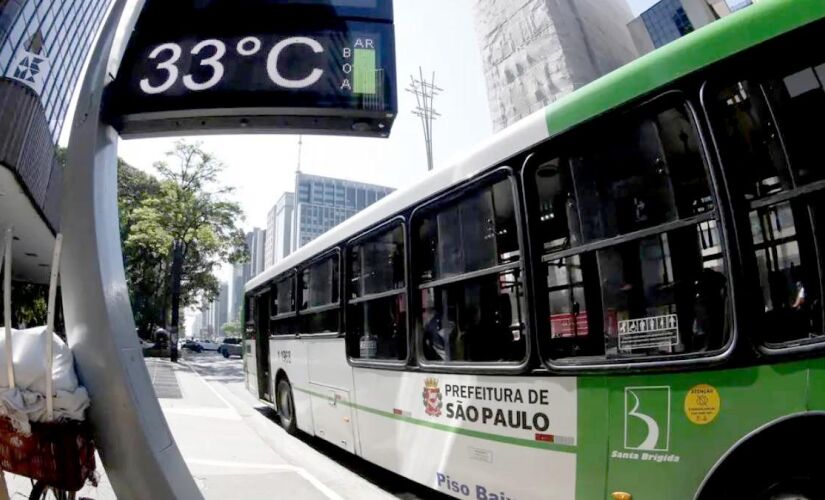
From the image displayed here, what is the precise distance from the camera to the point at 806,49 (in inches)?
81.4

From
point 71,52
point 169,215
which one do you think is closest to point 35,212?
point 169,215

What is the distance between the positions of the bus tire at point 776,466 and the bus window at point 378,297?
8.93ft

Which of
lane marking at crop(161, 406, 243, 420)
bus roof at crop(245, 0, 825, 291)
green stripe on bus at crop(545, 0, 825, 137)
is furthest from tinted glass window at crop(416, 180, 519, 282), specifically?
lane marking at crop(161, 406, 243, 420)

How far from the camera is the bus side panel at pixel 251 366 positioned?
10.5m

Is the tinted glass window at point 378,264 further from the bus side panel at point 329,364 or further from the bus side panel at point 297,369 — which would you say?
the bus side panel at point 297,369

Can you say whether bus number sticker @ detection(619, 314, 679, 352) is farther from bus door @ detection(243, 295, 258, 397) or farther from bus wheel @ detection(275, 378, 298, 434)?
bus door @ detection(243, 295, 258, 397)

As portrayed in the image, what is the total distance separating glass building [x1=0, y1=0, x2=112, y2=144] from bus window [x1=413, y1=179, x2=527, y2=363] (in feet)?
40.8

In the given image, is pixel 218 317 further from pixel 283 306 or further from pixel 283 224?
pixel 283 306

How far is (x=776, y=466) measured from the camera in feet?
6.66

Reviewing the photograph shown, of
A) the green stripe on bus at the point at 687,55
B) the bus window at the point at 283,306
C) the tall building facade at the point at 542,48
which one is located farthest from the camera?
the tall building facade at the point at 542,48

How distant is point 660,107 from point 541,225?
3.14 feet

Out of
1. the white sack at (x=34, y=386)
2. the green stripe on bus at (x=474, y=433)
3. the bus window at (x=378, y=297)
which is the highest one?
the bus window at (x=378, y=297)

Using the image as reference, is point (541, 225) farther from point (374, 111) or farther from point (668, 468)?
point (668, 468)

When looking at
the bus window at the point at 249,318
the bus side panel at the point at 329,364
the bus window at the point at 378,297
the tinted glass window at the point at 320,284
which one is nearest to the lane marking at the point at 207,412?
the bus window at the point at 249,318
